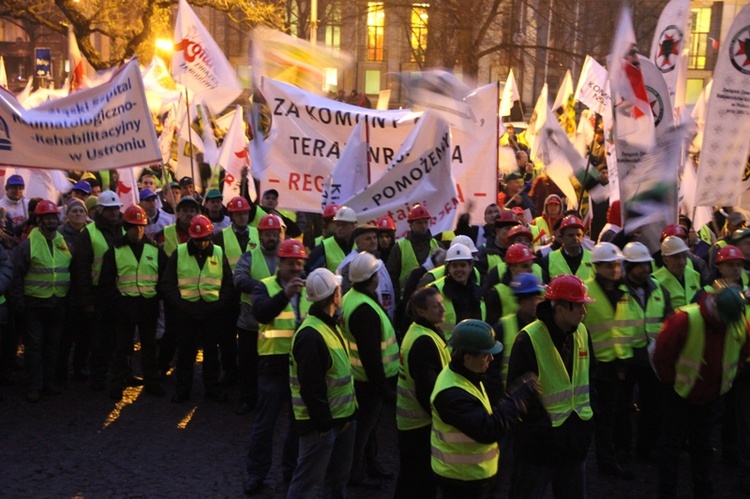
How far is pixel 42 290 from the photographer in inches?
356

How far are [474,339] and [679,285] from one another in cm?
363

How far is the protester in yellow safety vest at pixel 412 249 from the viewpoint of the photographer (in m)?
8.70

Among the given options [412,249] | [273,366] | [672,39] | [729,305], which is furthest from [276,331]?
[672,39]

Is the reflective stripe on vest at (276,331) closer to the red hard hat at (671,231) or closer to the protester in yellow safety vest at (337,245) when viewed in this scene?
the protester in yellow safety vest at (337,245)

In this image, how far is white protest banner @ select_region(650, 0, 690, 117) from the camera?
399 inches

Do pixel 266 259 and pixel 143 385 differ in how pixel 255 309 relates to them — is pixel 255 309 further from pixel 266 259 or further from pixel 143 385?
pixel 143 385

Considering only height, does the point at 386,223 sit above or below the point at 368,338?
above

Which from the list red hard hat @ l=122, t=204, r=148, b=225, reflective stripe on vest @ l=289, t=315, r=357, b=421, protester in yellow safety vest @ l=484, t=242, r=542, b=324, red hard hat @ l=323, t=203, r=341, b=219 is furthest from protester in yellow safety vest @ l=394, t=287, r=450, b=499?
red hard hat @ l=122, t=204, r=148, b=225

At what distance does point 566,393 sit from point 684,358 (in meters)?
1.30

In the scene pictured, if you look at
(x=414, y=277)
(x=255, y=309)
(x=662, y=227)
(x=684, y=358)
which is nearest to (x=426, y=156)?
(x=414, y=277)

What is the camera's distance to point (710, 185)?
29.7ft

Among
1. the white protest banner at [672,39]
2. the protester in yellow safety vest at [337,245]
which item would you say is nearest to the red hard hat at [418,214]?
the protester in yellow safety vest at [337,245]

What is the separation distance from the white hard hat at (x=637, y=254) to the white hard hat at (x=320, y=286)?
8.87 ft

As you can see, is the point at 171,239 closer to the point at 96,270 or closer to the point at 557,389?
the point at 96,270
